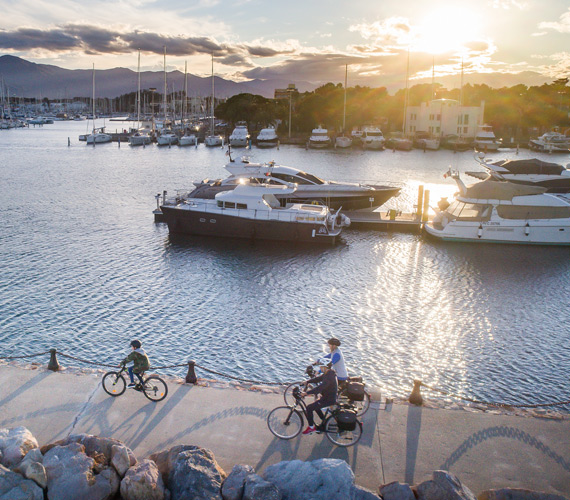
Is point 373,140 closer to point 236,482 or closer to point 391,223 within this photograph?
point 391,223

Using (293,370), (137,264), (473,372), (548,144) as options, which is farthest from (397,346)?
(548,144)

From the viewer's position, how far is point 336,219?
114 feet

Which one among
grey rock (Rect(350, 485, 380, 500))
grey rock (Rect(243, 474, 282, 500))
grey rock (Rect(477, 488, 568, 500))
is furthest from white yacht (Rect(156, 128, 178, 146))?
grey rock (Rect(477, 488, 568, 500))

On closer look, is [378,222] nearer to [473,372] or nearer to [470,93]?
[473,372]

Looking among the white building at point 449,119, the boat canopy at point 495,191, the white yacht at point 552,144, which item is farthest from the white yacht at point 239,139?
the boat canopy at point 495,191

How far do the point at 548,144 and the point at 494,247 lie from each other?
8456 cm

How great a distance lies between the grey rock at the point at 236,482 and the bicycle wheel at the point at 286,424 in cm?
148

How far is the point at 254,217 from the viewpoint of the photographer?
109 feet

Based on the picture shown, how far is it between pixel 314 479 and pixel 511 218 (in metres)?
29.0

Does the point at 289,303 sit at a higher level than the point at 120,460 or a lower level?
lower

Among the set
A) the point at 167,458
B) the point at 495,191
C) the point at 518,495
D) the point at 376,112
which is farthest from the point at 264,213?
the point at 376,112

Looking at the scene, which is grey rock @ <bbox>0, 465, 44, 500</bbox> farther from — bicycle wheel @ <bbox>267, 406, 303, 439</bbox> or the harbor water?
the harbor water

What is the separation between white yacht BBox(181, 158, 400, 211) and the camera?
3750 centimetres

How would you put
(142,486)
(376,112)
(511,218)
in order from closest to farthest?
(142,486), (511,218), (376,112)
